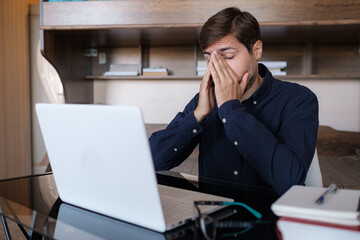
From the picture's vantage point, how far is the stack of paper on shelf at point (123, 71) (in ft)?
7.58

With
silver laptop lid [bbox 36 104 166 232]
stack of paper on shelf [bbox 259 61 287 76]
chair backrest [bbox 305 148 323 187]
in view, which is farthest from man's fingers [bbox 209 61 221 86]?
stack of paper on shelf [bbox 259 61 287 76]

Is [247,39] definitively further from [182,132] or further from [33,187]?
[33,187]

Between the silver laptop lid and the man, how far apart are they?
394mm

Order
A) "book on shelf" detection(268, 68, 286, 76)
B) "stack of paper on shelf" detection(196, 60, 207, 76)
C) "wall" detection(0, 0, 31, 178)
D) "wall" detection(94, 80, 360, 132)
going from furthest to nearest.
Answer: "wall" detection(0, 0, 31, 178) → "wall" detection(94, 80, 360, 132) → "stack of paper on shelf" detection(196, 60, 207, 76) → "book on shelf" detection(268, 68, 286, 76)

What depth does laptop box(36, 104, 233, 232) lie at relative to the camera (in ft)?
1.74

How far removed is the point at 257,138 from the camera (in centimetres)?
88

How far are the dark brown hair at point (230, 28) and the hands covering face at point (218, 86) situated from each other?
0.06m

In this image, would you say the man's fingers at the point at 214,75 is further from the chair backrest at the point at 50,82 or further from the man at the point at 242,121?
the chair backrest at the point at 50,82

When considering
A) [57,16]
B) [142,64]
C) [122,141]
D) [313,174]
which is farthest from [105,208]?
[142,64]

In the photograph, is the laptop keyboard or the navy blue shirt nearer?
the laptop keyboard

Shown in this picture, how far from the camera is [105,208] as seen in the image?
648 millimetres

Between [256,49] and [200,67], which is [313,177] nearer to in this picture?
[256,49]

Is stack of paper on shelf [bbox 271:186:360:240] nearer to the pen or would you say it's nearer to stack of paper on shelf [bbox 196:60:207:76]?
the pen

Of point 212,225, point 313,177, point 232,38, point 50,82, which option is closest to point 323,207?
point 212,225
